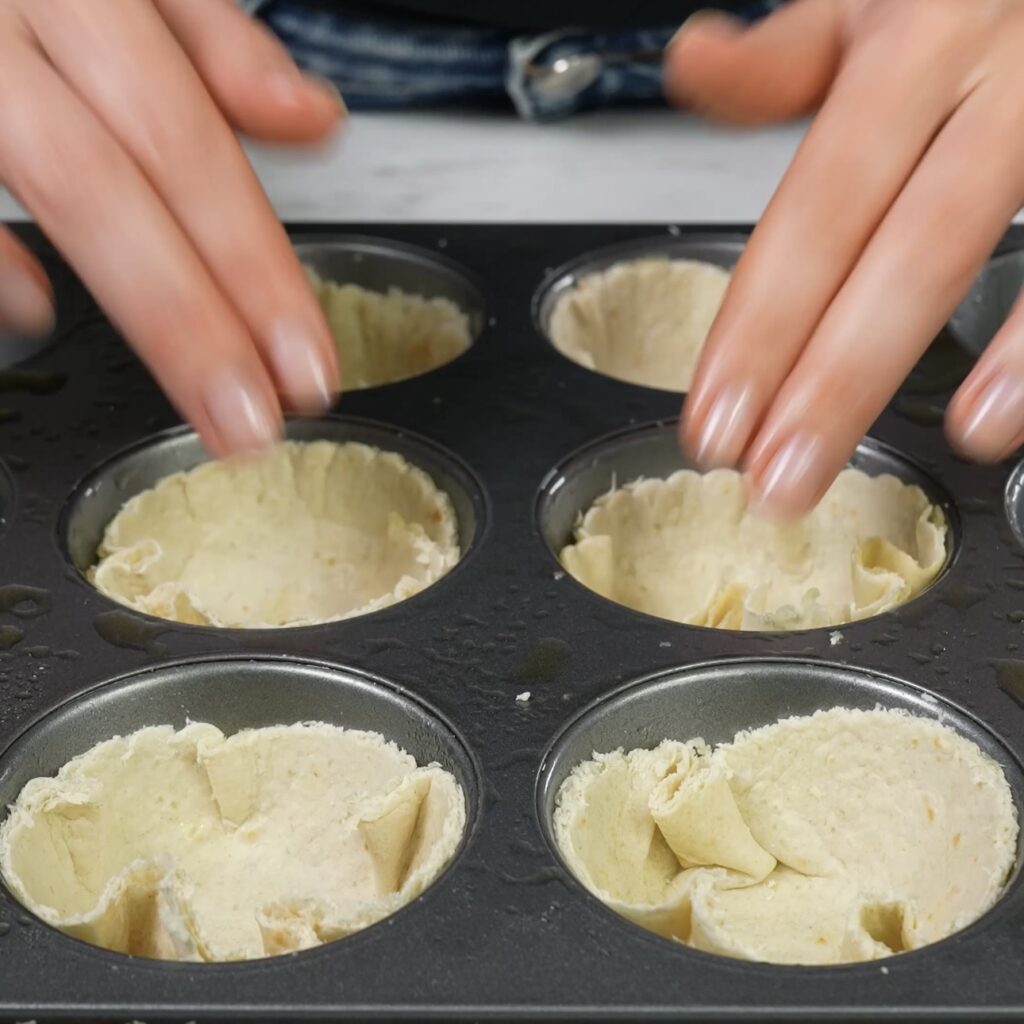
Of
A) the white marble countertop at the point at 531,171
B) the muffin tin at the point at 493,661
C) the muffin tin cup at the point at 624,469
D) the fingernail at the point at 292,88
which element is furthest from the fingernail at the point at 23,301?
the white marble countertop at the point at 531,171

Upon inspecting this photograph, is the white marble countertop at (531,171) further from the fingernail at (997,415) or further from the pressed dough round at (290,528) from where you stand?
the fingernail at (997,415)

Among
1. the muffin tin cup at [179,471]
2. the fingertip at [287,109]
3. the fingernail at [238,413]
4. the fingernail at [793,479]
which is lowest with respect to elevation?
the muffin tin cup at [179,471]

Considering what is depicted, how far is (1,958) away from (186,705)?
1.10 ft

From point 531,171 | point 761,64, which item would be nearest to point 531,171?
point 531,171

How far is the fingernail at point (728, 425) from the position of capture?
41.3 inches

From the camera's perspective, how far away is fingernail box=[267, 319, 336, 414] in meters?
1.06

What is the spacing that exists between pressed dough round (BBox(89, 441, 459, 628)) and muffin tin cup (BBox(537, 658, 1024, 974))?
1.30 ft

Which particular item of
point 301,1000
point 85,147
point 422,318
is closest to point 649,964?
point 301,1000

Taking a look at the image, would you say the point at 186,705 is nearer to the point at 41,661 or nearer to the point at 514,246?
the point at 41,661

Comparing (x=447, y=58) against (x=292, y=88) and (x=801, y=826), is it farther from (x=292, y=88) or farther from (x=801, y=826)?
(x=801, y=826)

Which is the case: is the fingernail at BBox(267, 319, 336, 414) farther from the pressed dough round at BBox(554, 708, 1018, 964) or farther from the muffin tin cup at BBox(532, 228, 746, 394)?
the muffin tin cup at BBox(532, 228, 746, 394)

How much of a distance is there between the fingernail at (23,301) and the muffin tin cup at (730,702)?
0.52m

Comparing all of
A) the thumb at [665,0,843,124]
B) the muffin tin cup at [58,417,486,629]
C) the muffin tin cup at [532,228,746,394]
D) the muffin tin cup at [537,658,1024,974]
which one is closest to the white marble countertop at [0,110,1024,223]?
the muffin tin cup at [532,228,746,394]

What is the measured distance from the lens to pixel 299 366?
3.47 ft
